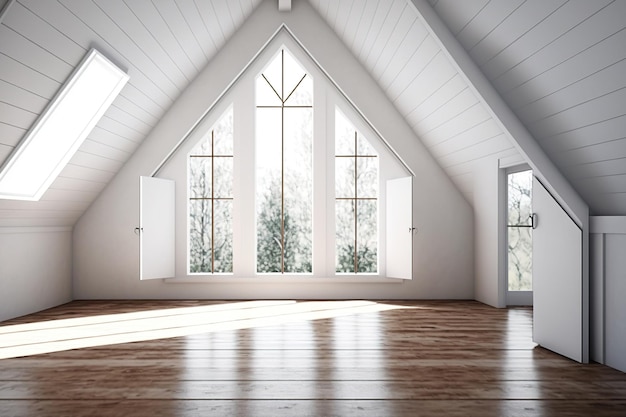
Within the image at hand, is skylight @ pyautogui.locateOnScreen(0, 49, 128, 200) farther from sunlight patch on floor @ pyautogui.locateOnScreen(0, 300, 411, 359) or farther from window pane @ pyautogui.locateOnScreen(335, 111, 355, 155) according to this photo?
window pane @ pyautogui.locateOnScreen(335, 111, 355, 155)

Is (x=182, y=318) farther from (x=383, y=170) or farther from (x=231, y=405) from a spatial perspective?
(x=383, y=170)

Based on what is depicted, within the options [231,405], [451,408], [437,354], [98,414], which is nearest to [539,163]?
[437,354]

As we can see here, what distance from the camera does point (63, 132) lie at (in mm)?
4551

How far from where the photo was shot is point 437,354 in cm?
333

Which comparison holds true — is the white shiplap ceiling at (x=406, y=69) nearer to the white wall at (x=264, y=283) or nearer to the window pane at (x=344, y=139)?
the white wall at (x=264, y=283)

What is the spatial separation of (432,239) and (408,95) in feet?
6.03

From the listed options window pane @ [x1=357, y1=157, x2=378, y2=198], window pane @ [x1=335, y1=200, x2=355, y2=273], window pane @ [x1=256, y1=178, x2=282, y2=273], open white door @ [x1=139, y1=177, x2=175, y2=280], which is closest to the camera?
open white door @ [x1=139, y1=177, x2=175, y2=280]

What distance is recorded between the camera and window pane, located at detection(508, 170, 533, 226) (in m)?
5.25

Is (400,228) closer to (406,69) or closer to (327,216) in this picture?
(327,216)

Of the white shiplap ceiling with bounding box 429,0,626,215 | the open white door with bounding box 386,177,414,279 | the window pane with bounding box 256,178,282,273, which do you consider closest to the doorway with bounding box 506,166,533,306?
the open white door with bounding box 386,177,414,279

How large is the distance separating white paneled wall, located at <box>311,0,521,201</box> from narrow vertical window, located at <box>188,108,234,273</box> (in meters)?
2.68

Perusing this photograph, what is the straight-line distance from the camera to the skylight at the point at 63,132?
4.21 metres

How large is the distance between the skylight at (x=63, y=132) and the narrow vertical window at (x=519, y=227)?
441 cm

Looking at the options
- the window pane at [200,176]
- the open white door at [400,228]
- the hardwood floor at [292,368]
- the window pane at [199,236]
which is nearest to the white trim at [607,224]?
the hardwood floor at [292,368]
